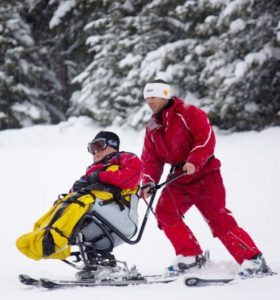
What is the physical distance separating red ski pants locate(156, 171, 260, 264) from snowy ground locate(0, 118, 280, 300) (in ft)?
1.00

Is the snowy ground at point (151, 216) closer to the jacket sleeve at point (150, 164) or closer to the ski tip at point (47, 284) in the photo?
the ski tip at point (47, 284)

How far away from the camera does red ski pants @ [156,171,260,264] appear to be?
14.8 feet

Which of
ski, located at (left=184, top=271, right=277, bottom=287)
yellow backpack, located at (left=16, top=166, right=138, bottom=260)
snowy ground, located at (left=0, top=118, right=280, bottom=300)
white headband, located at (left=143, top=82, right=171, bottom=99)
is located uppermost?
white headband, located at (left=143, top=82, right=171, bottom=99)

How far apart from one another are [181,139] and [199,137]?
0.21 metres

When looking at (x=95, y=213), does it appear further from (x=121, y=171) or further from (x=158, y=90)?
(x=158, y=90)

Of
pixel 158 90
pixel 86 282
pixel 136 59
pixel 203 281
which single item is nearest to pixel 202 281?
pixel 203 281

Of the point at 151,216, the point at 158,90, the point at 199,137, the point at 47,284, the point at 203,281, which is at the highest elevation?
the point at 158,90

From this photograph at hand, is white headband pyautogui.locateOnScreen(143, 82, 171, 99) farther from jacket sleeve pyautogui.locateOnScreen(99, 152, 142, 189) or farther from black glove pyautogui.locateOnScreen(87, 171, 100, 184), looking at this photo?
black glove pyautogui.locateOnScreen(87, 171, 100, 184)

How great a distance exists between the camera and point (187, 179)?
4715mm

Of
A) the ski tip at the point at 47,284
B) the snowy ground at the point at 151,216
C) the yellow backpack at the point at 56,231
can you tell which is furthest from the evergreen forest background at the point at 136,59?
the ski tip at the point at 47,284

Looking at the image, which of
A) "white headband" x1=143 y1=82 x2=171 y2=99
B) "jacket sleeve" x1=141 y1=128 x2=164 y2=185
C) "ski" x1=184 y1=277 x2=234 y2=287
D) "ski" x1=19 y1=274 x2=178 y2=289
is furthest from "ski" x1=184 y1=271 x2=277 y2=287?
"white headband" x1=143 y1=82 x2=171 y2=99

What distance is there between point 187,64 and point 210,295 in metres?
9.25

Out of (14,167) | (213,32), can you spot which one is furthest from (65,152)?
(213,32)

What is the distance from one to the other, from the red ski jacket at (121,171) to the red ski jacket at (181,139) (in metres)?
0.50
